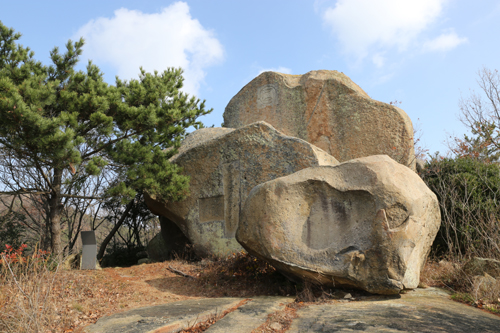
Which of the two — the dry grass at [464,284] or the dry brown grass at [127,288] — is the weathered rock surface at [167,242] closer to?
the dry brown grass at [127,288]

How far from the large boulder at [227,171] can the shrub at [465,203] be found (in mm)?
2332

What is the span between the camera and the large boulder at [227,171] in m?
7.00

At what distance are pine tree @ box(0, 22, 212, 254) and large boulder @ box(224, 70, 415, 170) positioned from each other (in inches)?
97.0

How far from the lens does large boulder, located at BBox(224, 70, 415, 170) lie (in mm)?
8359

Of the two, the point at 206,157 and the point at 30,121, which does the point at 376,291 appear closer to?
the point at 206,157

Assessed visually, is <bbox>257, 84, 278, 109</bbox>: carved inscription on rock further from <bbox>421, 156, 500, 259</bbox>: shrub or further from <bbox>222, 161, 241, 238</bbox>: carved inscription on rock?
<bbox>421, 156, 500, 259</bbox>: shrub

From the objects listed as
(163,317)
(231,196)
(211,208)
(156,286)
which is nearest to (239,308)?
(163,317)

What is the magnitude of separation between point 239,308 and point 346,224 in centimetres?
172

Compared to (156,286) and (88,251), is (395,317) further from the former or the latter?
(88,251)

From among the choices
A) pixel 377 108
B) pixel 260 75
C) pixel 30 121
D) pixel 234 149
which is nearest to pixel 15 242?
pixel 30 121

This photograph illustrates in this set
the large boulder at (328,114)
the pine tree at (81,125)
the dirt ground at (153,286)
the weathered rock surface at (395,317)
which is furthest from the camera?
the large boulder at (328,114)

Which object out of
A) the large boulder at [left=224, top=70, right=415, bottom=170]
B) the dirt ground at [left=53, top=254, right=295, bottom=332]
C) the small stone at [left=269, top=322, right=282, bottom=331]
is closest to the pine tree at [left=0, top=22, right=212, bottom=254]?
the dirt ground at [left=53, top=254, right=295, bottom=332]

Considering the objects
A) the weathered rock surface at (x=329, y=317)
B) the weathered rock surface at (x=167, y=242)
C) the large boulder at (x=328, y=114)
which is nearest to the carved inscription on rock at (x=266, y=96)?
the large boulder at (x=328, y=114)

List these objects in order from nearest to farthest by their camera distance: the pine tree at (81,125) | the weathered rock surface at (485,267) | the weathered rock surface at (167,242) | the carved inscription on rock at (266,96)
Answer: the weathered rock surface at (485,267) < the pine tree at (81,125) < the weathered rock surface at (167,242) < the carved inscription on rock at (266,96)
